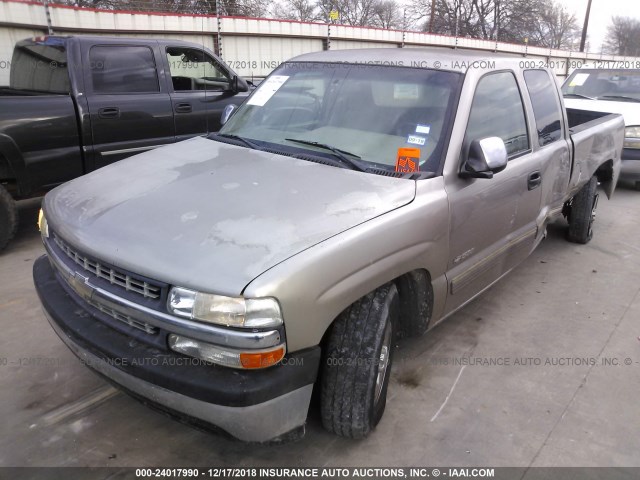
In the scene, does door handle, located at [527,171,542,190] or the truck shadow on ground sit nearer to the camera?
door handle, located at [527,171,542,190]

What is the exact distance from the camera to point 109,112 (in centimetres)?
529

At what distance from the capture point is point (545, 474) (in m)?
2.39

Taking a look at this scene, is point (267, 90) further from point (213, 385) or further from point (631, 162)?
point (631, 162)

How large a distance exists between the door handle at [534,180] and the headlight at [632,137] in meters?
4.68

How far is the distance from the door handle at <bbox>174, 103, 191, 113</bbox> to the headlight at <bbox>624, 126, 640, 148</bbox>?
595 cm

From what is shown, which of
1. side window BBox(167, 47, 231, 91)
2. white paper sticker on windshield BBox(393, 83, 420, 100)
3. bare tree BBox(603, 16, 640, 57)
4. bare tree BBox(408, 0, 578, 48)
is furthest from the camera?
bare tree BBox(603, 16, 640, 57)

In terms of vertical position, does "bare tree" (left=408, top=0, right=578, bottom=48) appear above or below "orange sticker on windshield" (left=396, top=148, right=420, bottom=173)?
above

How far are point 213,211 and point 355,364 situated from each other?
0.92 metres

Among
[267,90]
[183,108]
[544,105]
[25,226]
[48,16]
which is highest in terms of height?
[48,16]

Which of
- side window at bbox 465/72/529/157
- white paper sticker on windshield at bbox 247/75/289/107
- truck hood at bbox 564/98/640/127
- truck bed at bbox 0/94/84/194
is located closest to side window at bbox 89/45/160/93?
truck bed at bbox 0/94/84/194

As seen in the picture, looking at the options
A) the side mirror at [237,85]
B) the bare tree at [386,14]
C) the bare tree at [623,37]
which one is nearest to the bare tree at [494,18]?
the bare tree at [386,14]

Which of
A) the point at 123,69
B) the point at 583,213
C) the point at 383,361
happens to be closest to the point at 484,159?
the point at 383,361

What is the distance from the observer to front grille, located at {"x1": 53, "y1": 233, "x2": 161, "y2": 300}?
205 centimetres

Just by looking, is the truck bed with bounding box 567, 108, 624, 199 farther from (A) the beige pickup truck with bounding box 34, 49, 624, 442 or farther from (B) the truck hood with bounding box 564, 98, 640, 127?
(B) the truck hood with bounding box 564, 98, 640, 127
